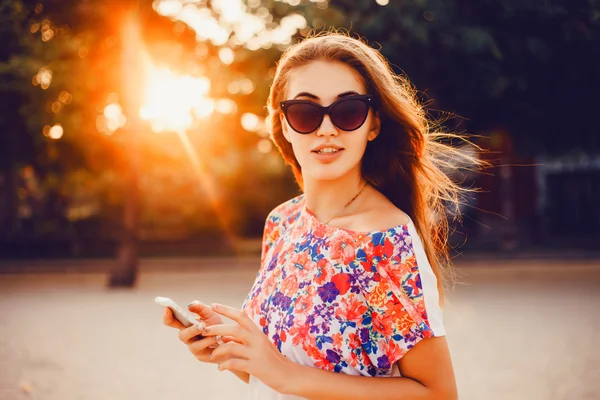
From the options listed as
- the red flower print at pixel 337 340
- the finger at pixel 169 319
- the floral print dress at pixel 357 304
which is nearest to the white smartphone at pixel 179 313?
the finger at pixel 169 319

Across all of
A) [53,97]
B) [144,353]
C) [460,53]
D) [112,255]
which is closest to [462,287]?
[460,53]

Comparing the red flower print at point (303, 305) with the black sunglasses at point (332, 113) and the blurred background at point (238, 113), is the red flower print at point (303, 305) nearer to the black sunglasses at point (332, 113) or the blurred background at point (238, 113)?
the black sunglasses at point (332, 113)

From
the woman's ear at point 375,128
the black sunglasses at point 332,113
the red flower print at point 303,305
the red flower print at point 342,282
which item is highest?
the black sunglasses at point 332,113

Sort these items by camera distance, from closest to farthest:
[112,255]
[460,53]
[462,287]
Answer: [462,287] → [460,53] → [112,255]

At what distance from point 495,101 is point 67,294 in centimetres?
1080

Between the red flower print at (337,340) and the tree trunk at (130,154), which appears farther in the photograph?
the tree trunk at (130,154)

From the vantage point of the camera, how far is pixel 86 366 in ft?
23.2

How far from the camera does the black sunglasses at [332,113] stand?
6.33 feet

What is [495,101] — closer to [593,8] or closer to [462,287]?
[593,8]

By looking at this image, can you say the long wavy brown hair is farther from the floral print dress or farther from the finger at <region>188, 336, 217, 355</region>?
the finger at <region>188, 336, 217, 355</region>

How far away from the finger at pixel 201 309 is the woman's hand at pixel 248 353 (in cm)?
17

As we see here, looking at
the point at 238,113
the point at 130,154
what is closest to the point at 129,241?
the point at 130,154

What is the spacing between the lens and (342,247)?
1785 mm

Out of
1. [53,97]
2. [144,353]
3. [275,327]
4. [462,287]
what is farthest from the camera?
[53,97]
